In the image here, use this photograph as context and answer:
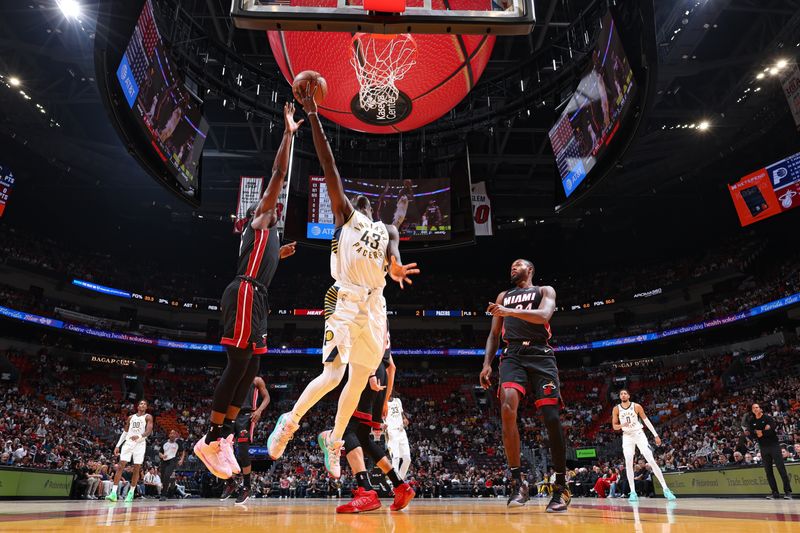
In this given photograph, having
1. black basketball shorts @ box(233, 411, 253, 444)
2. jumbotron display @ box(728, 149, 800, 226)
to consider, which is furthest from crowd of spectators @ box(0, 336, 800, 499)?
jumbotron display @ box(728, 149, 800, 226)

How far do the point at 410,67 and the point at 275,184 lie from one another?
225cm

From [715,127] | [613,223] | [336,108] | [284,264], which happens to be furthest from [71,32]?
[613,223]

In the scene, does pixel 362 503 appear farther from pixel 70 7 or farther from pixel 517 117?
pixel 70 7

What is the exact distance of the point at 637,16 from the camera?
759cm

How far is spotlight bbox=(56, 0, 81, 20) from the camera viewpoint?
12195mm

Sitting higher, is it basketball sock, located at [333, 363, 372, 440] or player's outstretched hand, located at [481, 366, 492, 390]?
player's outstretched hand, located at [481, 366, 492, 390]

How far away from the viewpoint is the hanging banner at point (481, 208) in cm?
1441

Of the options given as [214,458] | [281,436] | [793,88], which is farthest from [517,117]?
[214,458]

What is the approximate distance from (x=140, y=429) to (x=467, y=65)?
25.6 feet

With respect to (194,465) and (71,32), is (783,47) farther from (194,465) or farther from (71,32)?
(194,465)

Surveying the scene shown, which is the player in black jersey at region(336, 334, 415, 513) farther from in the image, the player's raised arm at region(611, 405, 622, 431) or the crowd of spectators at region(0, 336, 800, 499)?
the crowd of spectators at region(0, 336, 800, 499)

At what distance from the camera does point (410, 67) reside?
5.44 m

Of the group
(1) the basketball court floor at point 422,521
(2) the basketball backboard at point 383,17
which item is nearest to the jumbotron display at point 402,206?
(2) the basketball backboard at point 383,17

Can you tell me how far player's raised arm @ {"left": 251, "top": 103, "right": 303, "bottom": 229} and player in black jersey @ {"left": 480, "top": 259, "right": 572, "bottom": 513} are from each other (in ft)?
6.09
